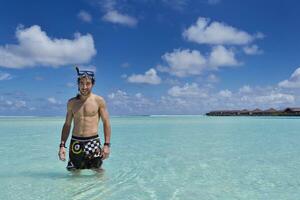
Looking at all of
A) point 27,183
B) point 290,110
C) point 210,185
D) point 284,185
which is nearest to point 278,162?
point 284,185

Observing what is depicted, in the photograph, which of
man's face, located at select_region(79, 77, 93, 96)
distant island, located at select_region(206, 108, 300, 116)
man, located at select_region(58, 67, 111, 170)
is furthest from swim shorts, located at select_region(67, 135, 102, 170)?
distant island, located at select_region(206, 108, 300, 116)

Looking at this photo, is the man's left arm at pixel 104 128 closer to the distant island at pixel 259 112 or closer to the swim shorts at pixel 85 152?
the swim shorts at pixel 85 152

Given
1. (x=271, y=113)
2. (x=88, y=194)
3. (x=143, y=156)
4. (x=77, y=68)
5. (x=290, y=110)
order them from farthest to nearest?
(x=271, y=113) → (x=290, y=110) → (x=143, y=156) → (x=77, y=68) → (x=88, y=194)

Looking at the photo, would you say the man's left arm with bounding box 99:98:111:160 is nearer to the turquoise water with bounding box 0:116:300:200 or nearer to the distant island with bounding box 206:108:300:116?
the turquoise water with bounding box 0:116:300:200

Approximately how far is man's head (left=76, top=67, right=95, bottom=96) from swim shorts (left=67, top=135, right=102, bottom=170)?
Answer: 0.74 meters

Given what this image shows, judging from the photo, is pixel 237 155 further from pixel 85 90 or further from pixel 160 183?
pixel 85 90

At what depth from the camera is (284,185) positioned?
5676 mm

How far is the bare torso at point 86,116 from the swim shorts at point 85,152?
9cm

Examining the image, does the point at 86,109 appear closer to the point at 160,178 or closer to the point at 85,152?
the point at 85,152

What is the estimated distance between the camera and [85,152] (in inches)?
222

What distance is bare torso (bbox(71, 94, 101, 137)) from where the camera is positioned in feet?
18.6

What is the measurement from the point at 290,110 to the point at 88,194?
77292mm

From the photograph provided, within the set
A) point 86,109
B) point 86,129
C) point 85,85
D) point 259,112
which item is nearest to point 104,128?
point 86,129

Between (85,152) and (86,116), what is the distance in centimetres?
57
